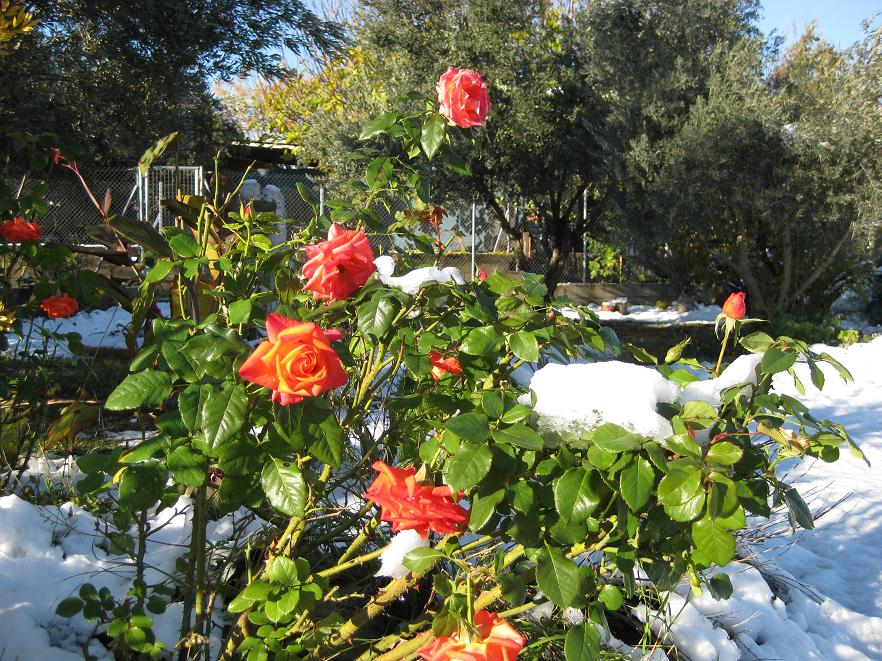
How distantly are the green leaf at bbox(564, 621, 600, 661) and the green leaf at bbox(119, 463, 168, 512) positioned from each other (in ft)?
2.09

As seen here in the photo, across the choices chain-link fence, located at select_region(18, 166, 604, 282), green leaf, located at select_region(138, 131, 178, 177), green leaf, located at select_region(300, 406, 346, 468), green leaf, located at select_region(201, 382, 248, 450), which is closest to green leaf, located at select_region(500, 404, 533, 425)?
green leaf, located at select_region(300, 406, 346, 468)

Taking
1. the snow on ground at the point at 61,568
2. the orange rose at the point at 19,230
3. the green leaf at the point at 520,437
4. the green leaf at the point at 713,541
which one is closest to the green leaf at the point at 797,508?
the green leaf at the point at 713,541

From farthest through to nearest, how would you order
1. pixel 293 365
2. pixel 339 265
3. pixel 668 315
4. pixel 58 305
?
pixel 668 315 → pixel 58 305 → pixel 339 265 → pixel 293 365

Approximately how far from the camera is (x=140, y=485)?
3.38 ft

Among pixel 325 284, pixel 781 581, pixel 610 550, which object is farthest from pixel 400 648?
pixel 781 581

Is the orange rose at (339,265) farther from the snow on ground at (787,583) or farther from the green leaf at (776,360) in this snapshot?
the green leaf at (776,360)

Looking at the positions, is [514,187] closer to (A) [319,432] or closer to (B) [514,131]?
(B) [514,131]

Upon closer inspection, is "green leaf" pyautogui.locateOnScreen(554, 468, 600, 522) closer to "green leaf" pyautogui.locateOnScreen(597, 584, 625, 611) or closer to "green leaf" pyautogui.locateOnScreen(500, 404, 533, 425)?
"green leaf" pyautogui.locateOnScreen(500, 404, 533, 425)

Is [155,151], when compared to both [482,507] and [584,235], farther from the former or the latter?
[584,235]

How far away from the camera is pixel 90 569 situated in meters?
1.91

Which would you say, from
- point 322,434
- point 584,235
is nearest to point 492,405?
point 322,434

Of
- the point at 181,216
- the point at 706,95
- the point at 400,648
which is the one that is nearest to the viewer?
the point at 400,648

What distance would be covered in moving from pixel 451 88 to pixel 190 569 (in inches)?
42.3

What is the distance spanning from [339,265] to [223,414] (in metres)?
0.29
